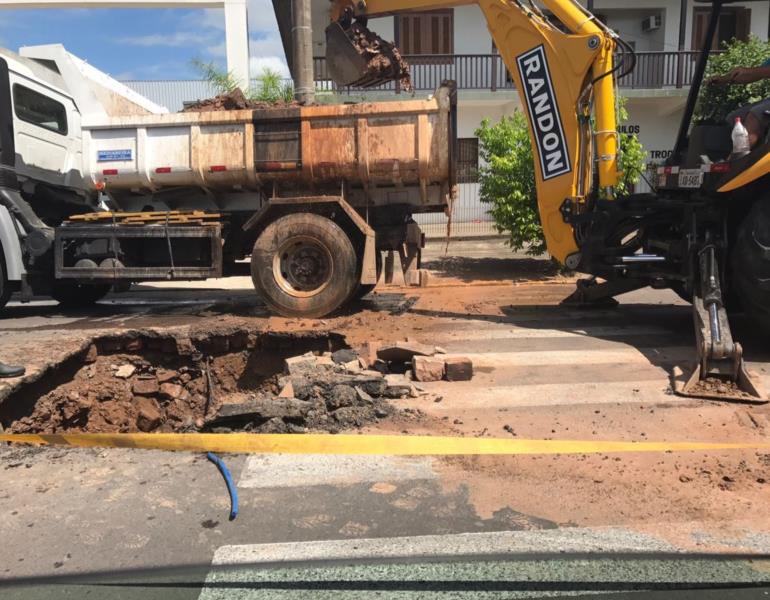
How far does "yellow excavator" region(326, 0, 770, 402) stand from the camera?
5.45 metres

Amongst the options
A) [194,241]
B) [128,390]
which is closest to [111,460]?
[128,390]

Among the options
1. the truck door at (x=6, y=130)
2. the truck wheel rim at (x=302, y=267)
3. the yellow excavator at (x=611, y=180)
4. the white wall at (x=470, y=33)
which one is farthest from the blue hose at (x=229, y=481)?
the white wall at (x=470, y=33)

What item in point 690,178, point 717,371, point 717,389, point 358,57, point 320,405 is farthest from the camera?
point 358,57

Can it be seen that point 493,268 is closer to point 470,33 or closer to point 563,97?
point 563,97

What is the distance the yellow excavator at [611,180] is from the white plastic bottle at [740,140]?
0.07m

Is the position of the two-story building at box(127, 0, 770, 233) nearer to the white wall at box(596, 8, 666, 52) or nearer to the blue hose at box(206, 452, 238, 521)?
the white wall at box(596, 8, 666, 52)

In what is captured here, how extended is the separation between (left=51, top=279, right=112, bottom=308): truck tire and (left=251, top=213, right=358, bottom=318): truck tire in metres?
2.91

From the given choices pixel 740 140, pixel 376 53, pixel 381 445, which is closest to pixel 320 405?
pixel 381 445

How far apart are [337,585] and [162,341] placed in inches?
189

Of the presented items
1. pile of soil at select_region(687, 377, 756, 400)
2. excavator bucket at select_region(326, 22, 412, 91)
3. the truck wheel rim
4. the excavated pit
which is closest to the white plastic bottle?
pile of soil at select_region(687, 377, 756, 400)

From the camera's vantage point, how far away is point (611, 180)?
6.53 m

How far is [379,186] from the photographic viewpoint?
26.2 feet

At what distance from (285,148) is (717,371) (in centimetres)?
535

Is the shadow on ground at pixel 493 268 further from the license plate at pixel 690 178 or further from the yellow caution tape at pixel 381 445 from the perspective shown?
the yellow caution tape at pixel 381 445
